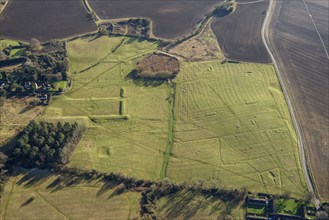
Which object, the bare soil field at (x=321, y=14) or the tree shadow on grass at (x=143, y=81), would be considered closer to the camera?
the tree shadow on grass at (x=143, y=81)

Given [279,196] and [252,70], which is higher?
[252,70]

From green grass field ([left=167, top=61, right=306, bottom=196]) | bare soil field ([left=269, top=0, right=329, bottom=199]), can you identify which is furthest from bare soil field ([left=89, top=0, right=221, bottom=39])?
bare soil field ([left=269, top=0, right=329, bottom=199])

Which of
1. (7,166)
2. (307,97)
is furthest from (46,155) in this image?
(307,97)

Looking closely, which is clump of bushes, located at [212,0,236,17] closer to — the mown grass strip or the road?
the road

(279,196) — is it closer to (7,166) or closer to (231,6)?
(7,166)

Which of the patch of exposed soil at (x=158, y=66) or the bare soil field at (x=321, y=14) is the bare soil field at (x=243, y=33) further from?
the patch of exposed soil at (x=158, y=66)

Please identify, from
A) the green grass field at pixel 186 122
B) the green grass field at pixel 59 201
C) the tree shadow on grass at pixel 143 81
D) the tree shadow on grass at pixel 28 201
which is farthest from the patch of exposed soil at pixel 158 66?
the tree shadow on grass at pixel 28 201
